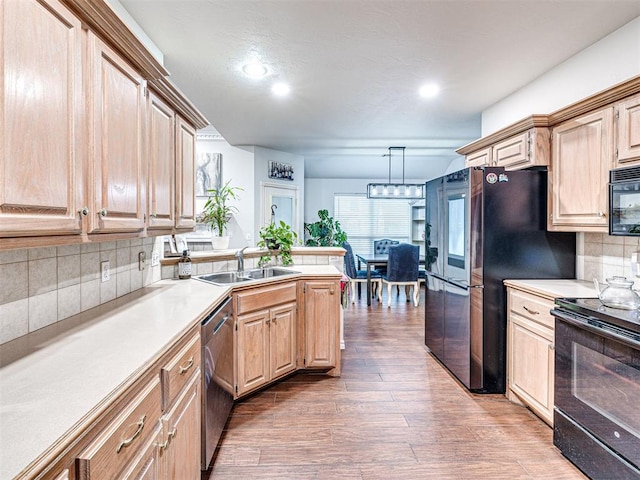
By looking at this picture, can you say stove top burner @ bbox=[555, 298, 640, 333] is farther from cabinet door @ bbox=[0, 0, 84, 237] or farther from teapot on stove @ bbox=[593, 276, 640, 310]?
cabinet door @ bbox=[0, 0, 84, 237]

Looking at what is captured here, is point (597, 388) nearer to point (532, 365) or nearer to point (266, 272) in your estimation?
point (532, 365)

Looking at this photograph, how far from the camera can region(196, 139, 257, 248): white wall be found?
5840 millimetres

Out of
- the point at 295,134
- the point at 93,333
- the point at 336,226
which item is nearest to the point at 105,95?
the point at 93,333

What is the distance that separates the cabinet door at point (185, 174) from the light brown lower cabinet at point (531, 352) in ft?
8.11

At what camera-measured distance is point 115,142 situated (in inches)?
57.3

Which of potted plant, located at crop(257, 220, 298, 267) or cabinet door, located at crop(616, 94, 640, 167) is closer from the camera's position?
cabinet door, located at crop(616, 94, 640, 167)

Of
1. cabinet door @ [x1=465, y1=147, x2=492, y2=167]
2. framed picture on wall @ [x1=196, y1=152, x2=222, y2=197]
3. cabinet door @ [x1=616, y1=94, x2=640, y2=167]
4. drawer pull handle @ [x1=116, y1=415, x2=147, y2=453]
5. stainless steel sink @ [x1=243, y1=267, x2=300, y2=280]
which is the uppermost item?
framed picture on wall @ [x1=196, y1=152, x2=222, y2=197]

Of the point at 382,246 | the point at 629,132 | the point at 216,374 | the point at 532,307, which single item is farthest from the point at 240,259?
the point at 382,246

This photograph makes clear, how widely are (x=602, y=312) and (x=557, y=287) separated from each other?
708mm

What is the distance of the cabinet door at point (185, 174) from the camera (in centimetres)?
230

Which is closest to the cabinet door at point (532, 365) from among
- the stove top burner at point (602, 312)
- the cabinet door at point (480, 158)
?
the stove top burner at point (602, 312)

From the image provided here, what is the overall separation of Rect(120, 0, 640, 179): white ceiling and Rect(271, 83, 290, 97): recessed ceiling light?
0.22ft

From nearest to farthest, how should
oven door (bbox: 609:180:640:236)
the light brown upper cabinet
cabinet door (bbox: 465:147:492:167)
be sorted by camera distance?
oven door (bbox: 609:180:640:236)
the light brown upper cabinet
cabinet door (bbox: 465:147:492:167)

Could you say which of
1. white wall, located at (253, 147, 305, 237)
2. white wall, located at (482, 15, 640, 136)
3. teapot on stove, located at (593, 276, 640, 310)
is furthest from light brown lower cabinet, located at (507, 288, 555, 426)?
white wall, located at (253, 147, 305, 237)
